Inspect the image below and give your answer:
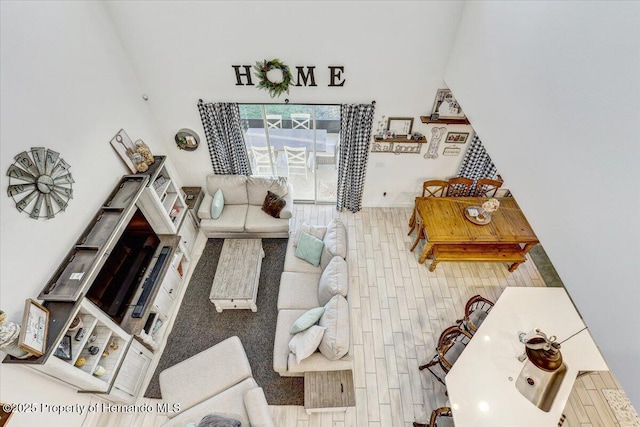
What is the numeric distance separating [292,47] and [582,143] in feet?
12.3

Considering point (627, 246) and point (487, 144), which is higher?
point (487, 144)

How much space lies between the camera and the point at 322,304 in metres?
4.25

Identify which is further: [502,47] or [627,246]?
[502,47]

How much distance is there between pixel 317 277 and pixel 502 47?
3.77 m

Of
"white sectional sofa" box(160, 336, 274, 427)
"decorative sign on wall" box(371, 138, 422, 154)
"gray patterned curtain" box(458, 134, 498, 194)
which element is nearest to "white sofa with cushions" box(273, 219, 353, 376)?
"white sectional sofa" box(160, 336, 274, 427)

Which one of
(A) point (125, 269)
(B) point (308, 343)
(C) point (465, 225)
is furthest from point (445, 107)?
(A) point (125, 269)

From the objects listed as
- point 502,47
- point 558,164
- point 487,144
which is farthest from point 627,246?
point 502,47

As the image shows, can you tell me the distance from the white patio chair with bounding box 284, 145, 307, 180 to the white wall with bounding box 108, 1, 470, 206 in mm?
1467

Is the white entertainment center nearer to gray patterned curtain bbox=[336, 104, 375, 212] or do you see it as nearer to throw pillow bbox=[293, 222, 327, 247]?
throw pillow bbox=[293, 222, 327, 247]

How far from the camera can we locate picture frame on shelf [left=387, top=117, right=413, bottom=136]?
5.14 meters

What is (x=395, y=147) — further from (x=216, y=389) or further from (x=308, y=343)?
(x=216, y=389)

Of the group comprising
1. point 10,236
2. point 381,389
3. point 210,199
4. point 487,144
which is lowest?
point 381,389

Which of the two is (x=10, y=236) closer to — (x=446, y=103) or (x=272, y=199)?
(x=272, y=199)

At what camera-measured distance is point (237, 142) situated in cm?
552
